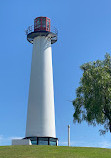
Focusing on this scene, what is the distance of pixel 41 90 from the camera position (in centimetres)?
4212

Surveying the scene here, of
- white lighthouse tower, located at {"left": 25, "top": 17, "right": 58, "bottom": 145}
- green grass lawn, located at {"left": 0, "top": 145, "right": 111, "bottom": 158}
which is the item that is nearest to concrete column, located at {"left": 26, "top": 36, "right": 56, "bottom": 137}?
white lighthouse tower, located at {"left": 25, "top": 17, "right": 58, "bottom": 145}

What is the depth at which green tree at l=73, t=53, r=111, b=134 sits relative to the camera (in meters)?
34.4

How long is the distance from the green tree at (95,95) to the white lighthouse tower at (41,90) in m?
5.81

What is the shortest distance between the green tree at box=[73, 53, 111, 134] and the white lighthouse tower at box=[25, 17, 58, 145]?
19.1 feet

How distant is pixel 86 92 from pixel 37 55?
1165 centimetres

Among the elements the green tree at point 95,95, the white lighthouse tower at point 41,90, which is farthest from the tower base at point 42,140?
the green tree at point 95,95

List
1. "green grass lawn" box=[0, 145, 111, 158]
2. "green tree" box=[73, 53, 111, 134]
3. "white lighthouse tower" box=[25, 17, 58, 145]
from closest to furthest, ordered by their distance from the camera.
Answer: "green grass lawn" box=[0, 145, 111, 158] → "green tree" box=[73, 53, 111, 134] → "white lighthouse tower" box=[25, 17, 58, 145]

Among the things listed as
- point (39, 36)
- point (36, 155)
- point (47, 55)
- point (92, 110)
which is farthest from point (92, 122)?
point (39, 36)

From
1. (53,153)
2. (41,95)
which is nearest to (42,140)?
(41,95)

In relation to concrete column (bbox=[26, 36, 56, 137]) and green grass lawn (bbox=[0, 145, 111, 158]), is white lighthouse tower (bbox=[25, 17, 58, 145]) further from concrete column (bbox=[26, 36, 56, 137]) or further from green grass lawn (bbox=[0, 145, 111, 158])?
green grass lawn (bbox=[0, 145, 111, 158])

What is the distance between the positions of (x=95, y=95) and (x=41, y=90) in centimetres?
987

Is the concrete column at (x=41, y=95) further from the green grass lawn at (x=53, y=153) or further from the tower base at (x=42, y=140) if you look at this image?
the green grass lawn at (x=53, y=153)

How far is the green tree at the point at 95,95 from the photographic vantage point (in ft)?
113

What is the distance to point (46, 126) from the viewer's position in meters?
40.8
